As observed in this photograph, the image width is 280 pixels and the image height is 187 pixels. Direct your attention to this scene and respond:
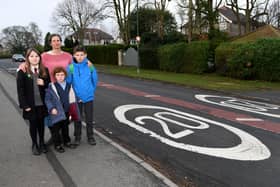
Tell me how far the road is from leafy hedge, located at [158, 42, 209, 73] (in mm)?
11542

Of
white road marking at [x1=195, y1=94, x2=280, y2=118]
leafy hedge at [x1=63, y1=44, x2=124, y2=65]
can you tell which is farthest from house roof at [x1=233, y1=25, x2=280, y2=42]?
white road marking at [x1=195, y1=94, x2=280, y2=118]

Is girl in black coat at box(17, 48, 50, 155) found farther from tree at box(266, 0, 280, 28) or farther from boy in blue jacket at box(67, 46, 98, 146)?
tree at box(266, 0, 280, 28)

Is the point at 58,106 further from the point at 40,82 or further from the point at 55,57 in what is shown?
the point at 55,57

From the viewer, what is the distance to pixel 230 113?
28.0ft

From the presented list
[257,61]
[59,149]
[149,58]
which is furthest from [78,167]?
[149,58]

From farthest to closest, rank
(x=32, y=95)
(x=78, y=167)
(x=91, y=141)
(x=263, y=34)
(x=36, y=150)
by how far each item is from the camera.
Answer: (x=263, y=34), (x=91, y=141), (x=36, y=150), (x=32, y=95), (x=78, y=167)

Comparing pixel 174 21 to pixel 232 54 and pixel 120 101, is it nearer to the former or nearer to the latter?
pixel 232 54

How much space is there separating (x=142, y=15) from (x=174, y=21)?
9.41 metres

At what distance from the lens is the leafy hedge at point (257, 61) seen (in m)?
16.4

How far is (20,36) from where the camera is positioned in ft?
304

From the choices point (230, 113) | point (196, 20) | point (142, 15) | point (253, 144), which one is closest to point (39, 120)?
point (253, 144)

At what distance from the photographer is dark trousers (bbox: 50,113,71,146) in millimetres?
5156

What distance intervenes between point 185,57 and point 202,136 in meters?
17.7

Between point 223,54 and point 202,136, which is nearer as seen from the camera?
point 202,136
